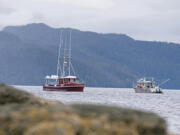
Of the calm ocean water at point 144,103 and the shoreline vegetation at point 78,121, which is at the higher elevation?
the shoreline vegetation at point 78,121

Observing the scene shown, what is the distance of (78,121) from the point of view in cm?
755

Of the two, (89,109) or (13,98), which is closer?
(89,109)

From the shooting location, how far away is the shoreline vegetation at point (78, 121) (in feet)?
24.1

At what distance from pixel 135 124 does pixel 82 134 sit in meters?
1.11

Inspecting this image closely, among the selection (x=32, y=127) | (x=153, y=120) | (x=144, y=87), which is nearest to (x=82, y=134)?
(x=32, y=127)

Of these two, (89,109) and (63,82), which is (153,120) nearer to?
(89,109)

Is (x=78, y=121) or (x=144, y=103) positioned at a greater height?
(x=78, y=121)

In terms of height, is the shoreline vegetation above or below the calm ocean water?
above

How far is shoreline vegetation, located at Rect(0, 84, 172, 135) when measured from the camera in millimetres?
7339

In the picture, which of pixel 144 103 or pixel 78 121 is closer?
pixel 78 121

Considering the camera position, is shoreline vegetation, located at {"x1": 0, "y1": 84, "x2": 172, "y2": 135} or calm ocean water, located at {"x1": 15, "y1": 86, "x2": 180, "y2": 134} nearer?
shoreline vegetation, located at {"x1": 0, "y1": 84, "x2": 172, "y2": 135}

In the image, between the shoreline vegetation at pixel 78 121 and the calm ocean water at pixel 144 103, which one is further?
the calm ocean water at pixel 144 103

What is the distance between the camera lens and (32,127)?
757cm

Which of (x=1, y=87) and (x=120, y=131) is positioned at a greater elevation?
(x=1, y=87)
